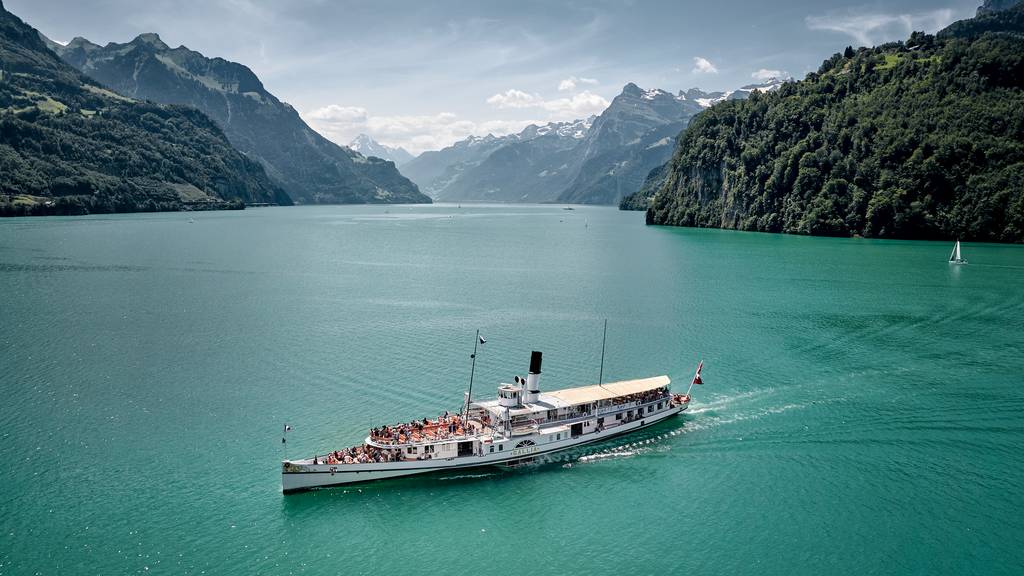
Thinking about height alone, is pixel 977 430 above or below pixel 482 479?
above

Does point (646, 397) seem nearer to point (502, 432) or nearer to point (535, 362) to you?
point (535, 362)

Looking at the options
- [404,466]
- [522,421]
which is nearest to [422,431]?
[404,466]

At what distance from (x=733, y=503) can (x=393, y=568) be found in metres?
21.1

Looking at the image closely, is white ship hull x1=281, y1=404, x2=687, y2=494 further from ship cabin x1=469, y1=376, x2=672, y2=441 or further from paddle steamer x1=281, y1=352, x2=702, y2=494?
ship cabin x1=469, y1=376, x2=672, y2=441

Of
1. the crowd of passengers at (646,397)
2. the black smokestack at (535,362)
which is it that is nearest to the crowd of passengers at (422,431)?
the black smokestack at (535,362)

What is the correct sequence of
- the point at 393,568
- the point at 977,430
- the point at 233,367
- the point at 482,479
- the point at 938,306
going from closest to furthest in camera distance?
the point at 393,568
the point at 482,479
the point at 977,430
the point at 233,367
the point at 938,306

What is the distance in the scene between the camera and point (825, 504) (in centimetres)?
A: 4166

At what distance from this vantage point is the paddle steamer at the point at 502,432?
43562mm

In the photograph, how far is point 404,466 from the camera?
44656 millimetres

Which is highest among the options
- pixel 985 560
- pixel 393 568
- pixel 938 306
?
pixel 938 306

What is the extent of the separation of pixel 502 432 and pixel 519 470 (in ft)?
9.46

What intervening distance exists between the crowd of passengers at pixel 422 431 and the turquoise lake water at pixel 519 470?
2.94m

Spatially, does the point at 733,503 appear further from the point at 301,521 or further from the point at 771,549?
the point at 301,521

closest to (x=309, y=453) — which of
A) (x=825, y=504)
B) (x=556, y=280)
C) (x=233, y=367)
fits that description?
(x=233, y=367)
